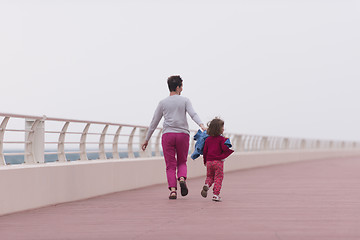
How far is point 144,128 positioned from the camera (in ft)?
61.3

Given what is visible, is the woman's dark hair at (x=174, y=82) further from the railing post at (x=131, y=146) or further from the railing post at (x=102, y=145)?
the railing post at (x=131, y=146)

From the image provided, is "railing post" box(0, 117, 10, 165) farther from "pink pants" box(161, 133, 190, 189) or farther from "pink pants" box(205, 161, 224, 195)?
A: "pink pants" box(205, 161, 224, 195)

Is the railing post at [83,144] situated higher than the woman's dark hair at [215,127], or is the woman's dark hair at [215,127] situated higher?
the woman's dark hair at [215,127]

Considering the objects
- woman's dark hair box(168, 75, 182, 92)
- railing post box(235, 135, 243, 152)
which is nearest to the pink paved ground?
woman's dark hair box(168, 75, 182, 92)

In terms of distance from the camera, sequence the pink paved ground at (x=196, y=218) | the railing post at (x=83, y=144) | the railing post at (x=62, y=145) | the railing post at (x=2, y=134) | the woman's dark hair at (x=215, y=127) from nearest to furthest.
Result: the pink paved ground at (x=196, y=218), the railing post at (x=2, y=134), the woman's dark hair at (x=215, y=127), the railing post at (x=62, y=145), the railing post at (x=83, y=144)

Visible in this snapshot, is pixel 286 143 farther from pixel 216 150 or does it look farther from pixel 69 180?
pixel 69 180

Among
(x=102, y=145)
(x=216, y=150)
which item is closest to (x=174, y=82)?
(x=216, y=150)

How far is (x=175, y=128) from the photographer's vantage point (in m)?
12.8

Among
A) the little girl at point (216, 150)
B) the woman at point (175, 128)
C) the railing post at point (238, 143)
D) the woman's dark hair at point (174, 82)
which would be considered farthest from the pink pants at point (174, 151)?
the railing post at point (238, 143)

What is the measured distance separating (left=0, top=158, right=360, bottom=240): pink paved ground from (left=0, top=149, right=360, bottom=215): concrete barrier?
240 mm

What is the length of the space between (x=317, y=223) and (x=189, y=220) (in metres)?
1.47

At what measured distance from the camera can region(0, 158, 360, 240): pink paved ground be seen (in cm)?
777

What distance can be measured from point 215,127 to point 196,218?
320 cm

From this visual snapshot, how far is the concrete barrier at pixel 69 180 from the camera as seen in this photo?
1054 centimetres
